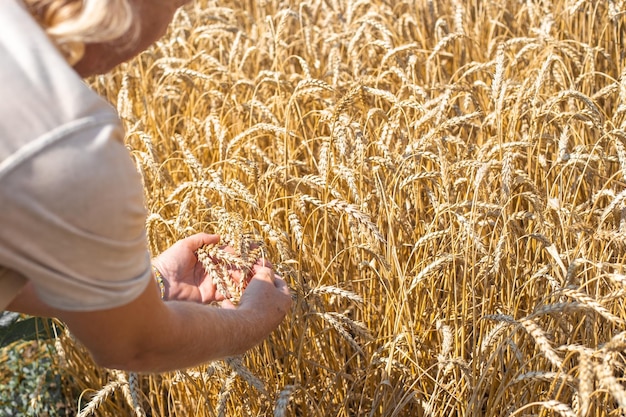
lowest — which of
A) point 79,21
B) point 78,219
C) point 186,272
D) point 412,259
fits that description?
point 412,259

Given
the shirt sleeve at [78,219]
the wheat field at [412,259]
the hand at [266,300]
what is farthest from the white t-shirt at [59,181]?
the wheat field at [412,259]

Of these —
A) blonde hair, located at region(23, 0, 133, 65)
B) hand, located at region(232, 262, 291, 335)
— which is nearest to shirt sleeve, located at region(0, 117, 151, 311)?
blonde hair, located at region(23, 0, 133, 65)

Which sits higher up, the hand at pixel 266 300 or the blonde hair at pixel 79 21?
the blonde hair at pixel 79 21

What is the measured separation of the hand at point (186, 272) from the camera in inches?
68.4

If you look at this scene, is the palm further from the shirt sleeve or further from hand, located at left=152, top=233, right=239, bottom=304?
the shirt sleeve

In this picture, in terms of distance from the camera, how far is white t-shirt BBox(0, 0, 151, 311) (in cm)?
106

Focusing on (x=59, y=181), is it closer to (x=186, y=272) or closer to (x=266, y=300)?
(x=266, y=300)

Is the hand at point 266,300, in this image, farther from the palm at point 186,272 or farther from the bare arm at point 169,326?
the palm at point 186,272

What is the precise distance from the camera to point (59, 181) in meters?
1.07

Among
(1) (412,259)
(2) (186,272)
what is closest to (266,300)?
(2) (186,272)

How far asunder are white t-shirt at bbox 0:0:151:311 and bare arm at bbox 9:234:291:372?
0.06m

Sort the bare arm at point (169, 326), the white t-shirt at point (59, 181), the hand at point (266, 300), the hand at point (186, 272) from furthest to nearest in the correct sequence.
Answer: the hand at point (186, 272) → the hand at point (266, 300) → the bare arm at point (169, 326) → the white t-shirt at point (59, 181)

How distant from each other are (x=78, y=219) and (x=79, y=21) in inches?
9.7

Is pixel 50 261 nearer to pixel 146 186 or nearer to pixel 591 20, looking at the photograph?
pixel 146 186
